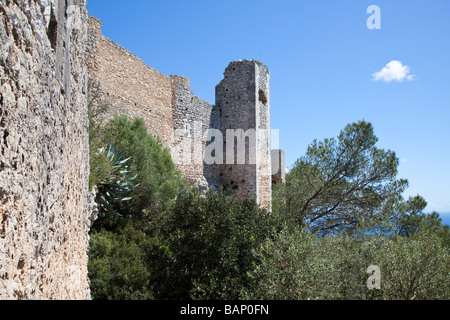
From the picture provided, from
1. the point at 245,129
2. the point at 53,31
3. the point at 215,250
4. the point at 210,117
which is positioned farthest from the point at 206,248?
the point at 210,117

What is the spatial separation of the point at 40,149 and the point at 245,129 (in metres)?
12.8

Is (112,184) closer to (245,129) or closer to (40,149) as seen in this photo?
(40,149)

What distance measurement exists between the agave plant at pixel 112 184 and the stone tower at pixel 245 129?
6.77 m

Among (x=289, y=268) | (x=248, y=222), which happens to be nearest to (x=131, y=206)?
(x=248, y=222)

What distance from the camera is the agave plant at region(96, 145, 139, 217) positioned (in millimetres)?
7508

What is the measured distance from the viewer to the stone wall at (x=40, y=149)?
172 centimetres

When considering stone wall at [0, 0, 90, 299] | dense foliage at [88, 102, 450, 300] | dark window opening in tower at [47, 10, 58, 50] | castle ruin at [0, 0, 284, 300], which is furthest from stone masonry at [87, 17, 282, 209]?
dark window opening in tower at [47, 10, 58, 50]

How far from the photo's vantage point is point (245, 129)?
1470 centimetres

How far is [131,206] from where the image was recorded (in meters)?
9.16

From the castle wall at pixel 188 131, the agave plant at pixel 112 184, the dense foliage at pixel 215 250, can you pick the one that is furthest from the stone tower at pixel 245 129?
the agave plant at pixel 112 184

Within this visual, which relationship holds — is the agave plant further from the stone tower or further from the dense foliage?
the stone tower

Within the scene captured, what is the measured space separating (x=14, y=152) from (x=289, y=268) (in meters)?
4.61
